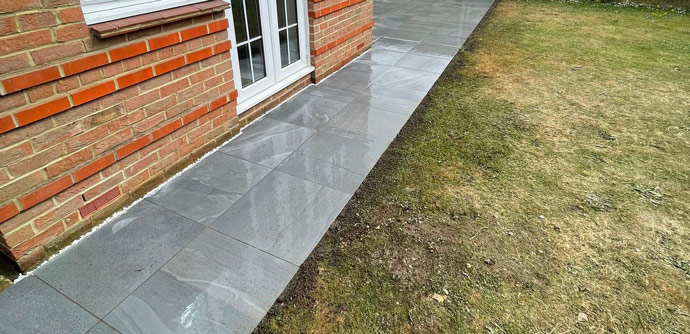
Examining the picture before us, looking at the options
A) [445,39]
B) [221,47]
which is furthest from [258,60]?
[445,39]

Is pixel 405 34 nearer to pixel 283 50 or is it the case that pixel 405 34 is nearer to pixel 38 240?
pixel 283 50

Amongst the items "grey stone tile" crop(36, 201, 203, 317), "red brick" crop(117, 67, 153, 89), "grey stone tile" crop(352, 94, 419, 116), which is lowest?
"grey stone tile" crop(36, 201, 203, 317)

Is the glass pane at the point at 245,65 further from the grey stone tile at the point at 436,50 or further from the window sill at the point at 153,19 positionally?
the grey stone tile at the point at 436,50

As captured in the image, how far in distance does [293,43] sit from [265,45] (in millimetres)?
564

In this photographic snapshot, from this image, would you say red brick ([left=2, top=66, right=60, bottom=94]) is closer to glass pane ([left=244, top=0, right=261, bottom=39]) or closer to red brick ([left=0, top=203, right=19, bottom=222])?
red brick ([left=0, top=203, right=19, bottom=222])

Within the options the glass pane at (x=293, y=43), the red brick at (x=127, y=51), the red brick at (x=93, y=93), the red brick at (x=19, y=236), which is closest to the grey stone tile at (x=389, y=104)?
the glass pane at (x=293, y=43)

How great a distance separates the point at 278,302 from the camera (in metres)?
1.93

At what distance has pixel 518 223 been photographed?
2.51 metres

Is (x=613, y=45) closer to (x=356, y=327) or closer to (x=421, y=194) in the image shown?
(x=421, y=194)

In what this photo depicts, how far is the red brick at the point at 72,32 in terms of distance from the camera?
1.91 m

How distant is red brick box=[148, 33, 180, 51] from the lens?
239 centimetres

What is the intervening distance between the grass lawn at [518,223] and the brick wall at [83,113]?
1.29 metres

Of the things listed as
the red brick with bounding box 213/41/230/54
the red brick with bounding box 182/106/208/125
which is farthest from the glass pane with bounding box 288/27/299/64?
the red brick with bounding box 182/106/208/125

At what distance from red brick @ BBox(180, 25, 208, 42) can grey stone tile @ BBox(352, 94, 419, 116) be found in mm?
1746
